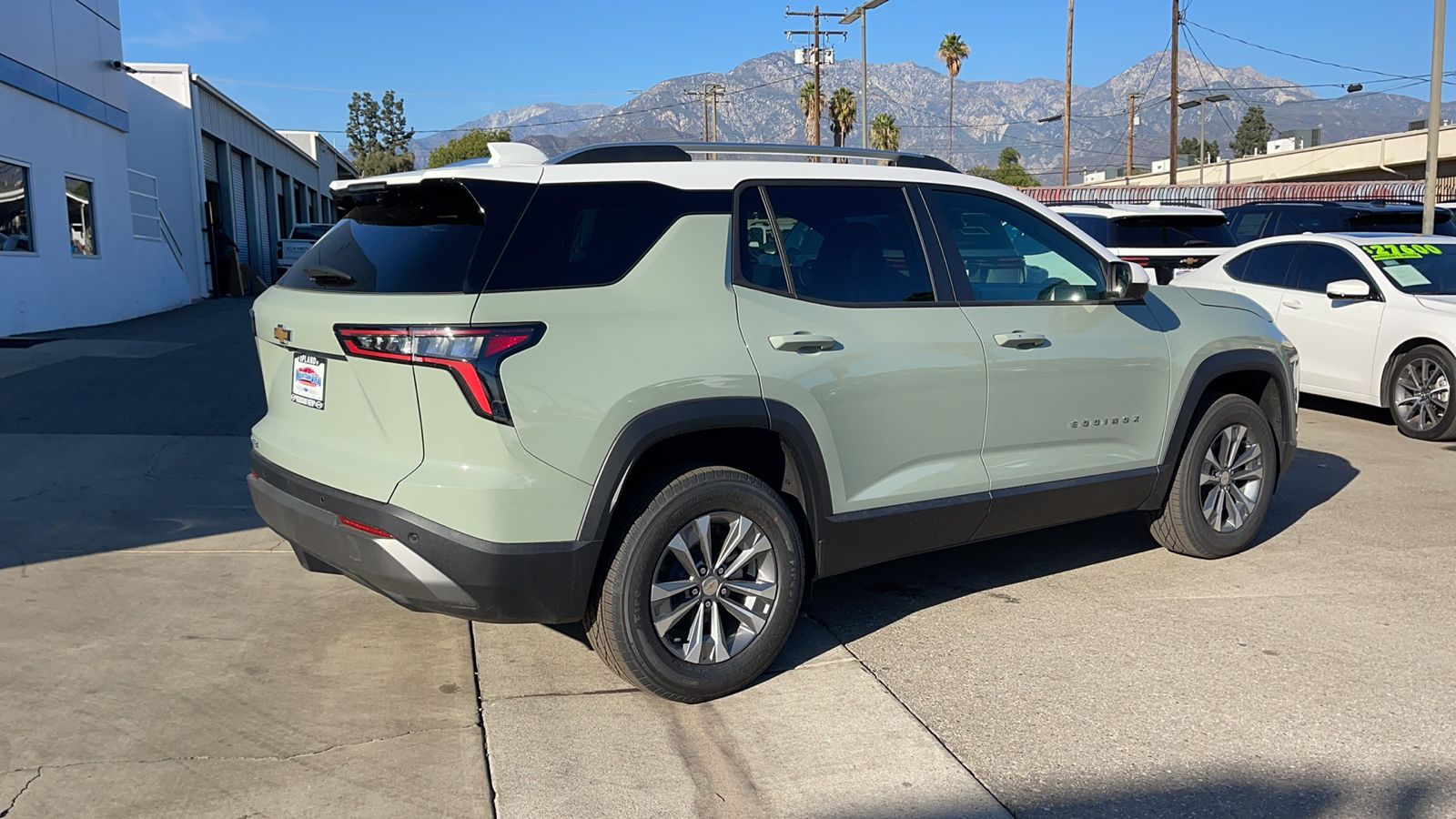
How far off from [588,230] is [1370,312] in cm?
788

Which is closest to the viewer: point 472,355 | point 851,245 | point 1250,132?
point 472,355

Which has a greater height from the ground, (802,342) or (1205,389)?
(802,342)

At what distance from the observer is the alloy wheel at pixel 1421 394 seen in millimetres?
8703

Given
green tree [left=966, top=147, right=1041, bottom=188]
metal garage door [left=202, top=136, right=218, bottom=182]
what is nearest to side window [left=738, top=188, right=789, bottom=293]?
metal garage door [left=202, top=136, right=218, bottom=182]

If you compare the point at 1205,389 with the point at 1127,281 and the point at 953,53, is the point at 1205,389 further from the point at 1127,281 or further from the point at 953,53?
the point at 953,53

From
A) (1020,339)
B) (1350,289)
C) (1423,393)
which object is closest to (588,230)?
(1020,339)

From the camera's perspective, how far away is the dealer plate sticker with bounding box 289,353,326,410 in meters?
3.83

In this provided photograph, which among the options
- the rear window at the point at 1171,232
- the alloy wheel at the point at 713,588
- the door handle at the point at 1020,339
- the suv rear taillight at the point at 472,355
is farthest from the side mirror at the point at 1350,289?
the suv rear taillight at the point at 472,355

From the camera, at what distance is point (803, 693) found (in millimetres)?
4066

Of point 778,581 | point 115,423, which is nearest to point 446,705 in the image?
point 778,581

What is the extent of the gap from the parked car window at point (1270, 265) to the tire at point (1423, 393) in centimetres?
138

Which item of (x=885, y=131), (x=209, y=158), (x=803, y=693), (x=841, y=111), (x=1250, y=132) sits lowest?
Result: (x=803, y=693)

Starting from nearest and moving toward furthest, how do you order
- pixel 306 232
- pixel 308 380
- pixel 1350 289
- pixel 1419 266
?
pixel 308 380 < pixel 1350 289 < pixel 1419 266 < pixel 306 232

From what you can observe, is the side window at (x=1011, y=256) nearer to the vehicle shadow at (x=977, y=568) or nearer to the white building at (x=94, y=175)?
the vehicle shadow at (x=977, y=568)
